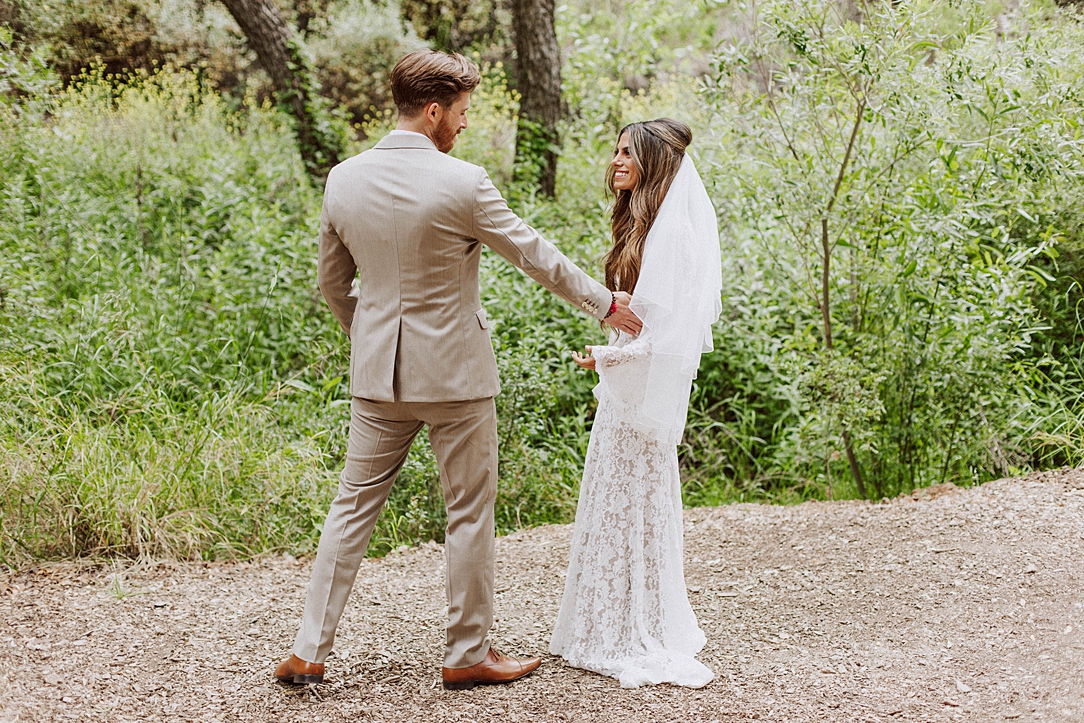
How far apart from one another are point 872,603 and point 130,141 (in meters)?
7.78

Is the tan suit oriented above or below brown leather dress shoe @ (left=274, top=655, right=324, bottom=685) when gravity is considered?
above

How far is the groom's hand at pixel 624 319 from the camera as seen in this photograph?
9.53 ft

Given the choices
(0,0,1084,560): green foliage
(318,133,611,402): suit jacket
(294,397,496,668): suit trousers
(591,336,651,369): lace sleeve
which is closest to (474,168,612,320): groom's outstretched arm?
(318,133,611,402): suit jacket

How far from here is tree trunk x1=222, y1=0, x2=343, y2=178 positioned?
7.90m

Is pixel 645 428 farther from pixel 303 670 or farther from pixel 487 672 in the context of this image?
pixel 303 670

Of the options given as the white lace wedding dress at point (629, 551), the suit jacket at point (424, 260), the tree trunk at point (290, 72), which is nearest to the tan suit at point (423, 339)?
the suit jacket at point (424, 260)

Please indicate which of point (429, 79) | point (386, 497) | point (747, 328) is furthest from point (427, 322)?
point (747, 328)

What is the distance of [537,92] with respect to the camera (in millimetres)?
7750

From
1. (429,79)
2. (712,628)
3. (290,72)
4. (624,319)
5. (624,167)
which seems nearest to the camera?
(429,79)

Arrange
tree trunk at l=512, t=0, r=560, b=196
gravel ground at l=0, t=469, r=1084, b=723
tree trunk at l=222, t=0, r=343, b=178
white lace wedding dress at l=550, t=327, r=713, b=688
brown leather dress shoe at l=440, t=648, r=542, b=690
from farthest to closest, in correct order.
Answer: tree trunk at l=222, t=0, r=343, b=178
tree trunk at l=512, t=0, r=560, b=196
white lace wedding dress at l=550, t=327, r=713, b=688
brown leather dress shoe at l=440, t=648, r=542, b=690
gravel ground at l=0, t=469, r=1084, b=723

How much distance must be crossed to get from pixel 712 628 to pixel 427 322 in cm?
170

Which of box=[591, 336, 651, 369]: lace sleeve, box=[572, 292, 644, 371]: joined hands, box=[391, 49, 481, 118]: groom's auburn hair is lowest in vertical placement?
box=[591, 336, 651, 369]: lace sleeve

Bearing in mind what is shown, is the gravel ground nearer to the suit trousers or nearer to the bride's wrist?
the suit trousers

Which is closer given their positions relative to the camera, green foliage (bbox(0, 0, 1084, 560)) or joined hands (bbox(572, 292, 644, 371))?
joined hands (bbox(572, 292, 644, 371))
